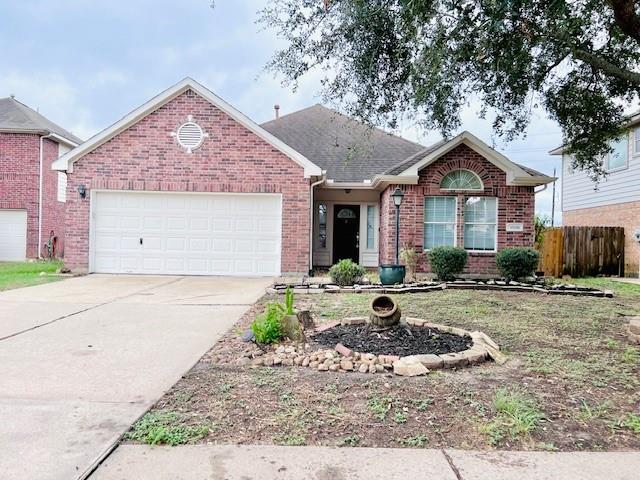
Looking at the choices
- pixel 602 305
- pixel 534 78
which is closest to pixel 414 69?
pixel 534 78

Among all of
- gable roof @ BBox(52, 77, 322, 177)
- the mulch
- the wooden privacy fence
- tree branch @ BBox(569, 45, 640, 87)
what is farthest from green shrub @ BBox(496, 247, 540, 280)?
the mulch

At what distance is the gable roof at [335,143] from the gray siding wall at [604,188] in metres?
5.85

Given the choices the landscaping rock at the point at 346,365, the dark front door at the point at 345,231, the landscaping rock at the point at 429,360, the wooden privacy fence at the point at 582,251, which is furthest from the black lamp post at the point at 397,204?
the landscaping rock at the point at 346,365

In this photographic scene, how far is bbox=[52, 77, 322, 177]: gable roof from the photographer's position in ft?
40.9

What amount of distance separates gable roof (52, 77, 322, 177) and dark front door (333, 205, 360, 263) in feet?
11.1

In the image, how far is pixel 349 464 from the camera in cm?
260

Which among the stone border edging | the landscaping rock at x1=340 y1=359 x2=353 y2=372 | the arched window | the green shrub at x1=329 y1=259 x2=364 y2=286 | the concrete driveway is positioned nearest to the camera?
the concrete driveway

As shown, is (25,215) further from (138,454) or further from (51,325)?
(138,454)

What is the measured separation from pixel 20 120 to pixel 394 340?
19.7 m

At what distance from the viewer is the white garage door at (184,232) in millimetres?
12797

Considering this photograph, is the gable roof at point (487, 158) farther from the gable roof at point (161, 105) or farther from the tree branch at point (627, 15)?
the tree branch at point (627, 15)

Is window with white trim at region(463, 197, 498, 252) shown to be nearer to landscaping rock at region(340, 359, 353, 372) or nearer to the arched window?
the arched window

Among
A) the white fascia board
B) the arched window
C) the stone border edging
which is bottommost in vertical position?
the stone border edging

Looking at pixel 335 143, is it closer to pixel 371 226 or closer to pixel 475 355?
pixel 371 226
